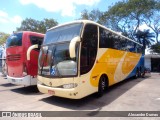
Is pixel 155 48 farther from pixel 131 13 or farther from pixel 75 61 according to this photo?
pixel 75 61

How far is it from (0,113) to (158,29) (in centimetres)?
3190

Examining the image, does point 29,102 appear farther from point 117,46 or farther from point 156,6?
point 156,6

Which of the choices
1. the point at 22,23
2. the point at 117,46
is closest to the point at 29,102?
the point at 117,46

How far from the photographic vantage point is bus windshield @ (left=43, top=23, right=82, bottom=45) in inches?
260

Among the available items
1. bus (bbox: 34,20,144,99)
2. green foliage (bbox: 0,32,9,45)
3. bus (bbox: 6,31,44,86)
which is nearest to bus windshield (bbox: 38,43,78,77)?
bus (bbox: 34,20,144,99)

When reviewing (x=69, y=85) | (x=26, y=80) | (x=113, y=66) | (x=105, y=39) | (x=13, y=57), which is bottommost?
(x=26, y=80)

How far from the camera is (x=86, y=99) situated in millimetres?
7492

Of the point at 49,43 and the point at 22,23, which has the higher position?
the point at 22,23

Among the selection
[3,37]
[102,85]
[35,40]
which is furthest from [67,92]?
[3,37]

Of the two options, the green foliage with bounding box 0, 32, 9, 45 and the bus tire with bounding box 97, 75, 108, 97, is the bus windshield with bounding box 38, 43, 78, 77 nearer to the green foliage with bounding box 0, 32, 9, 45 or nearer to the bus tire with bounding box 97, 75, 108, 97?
the bus tire with bounding box 97, 75, 108, 97

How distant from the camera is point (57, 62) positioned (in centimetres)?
654

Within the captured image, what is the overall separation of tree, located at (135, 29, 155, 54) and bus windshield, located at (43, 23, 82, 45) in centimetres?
2837

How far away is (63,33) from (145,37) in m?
30.1

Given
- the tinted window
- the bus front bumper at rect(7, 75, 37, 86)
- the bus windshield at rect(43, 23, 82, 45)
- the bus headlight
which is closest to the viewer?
the bus headlight
